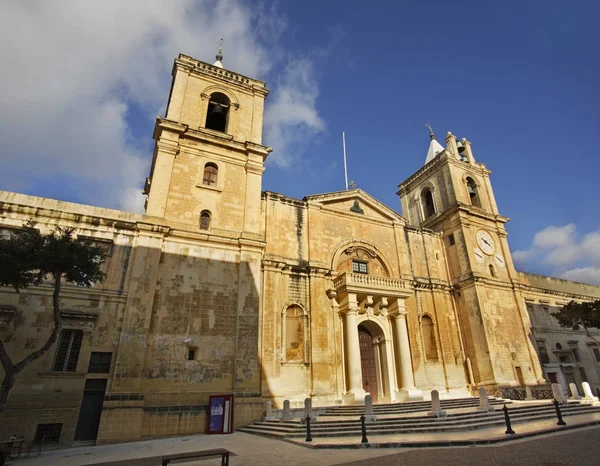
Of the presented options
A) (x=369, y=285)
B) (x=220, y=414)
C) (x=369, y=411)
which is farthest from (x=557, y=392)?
(x=220, y=414)

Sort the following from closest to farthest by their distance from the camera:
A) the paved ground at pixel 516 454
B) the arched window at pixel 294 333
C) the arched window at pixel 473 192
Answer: the paved ground at pixel 516 454, the arched window at pixel 294 333, the arched window at pixel 473 192

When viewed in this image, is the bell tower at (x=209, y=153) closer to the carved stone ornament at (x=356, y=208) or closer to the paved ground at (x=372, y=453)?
the carved stone ornament at (x=356, y=208)

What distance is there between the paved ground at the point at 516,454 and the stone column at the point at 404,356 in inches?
380

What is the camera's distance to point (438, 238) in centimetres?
2680

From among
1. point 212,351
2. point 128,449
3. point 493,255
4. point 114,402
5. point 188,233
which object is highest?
point 493,255

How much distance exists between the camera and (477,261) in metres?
24.8

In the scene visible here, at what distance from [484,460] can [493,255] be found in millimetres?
21878

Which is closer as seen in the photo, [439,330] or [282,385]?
[282,385]

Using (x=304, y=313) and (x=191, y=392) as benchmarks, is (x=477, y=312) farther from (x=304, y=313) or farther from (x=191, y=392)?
(x=191, y=392)

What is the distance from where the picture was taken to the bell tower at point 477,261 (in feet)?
72.3

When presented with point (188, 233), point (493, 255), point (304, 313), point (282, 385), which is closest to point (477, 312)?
point (493, 255)

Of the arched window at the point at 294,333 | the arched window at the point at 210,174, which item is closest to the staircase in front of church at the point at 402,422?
the arched window at the point at 294,333

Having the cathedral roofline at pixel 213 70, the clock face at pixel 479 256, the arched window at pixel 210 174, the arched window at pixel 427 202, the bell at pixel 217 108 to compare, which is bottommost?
the clock face at pixel 479 256

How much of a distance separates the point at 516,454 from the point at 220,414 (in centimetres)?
1051
